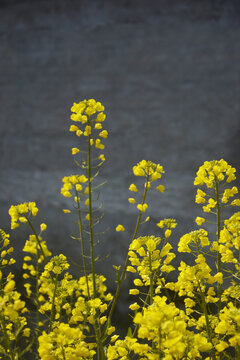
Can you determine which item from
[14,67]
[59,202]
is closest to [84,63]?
[14,67]

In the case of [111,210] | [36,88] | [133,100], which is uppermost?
[36,88]

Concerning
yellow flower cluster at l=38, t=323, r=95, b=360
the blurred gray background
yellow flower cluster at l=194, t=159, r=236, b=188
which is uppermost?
the blurred gray background

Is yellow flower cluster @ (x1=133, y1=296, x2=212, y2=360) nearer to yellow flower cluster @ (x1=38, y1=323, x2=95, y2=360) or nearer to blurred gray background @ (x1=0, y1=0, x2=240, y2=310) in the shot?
yellow flower cluster @ (x1=38, y1=323, x2=95, y2=360)

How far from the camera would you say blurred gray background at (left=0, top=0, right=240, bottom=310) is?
5.83 ft

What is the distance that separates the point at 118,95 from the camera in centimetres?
198

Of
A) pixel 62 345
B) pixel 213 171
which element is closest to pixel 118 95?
pixel 213 171

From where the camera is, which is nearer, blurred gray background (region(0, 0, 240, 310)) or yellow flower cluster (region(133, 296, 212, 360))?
yellow flower cluster (region(133, 296, 212, 360))

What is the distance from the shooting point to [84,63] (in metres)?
2.07

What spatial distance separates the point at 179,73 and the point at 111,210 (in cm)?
79

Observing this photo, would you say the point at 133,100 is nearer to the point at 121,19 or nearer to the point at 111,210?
the point at 121,19

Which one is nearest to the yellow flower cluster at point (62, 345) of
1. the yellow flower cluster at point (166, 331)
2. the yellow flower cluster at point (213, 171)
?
the yellow flower cluster at point (166, 331)

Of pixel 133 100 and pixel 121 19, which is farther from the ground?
pixel 121 19

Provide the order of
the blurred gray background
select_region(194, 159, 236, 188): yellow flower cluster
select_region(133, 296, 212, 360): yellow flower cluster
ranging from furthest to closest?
1. the blurred gray background
2. select_region(194, 159, 236, 188): yellow flower cluster
3. select_region(133, 296, 212, 360): yellow flower cluster

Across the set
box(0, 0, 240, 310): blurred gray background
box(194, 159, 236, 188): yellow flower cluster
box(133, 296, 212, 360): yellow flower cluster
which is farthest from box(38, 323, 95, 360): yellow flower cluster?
box(0, 0, 240, 310): blurred gray background
